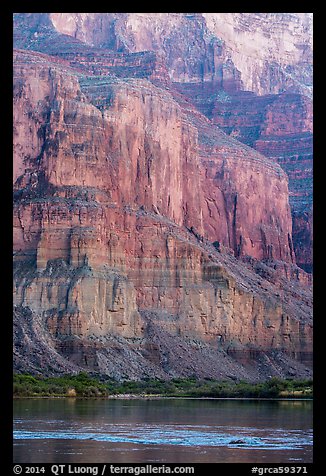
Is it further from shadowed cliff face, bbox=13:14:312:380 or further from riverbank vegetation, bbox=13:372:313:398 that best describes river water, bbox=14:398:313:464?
shadowed cliff face, bbox=13:14:312:380

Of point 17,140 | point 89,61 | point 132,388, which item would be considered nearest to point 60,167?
point 17,140

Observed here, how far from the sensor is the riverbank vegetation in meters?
116

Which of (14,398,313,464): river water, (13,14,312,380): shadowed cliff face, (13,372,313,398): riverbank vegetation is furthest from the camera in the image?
(13,14,312,380): shadowed cliff face

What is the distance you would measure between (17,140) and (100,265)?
15.6m

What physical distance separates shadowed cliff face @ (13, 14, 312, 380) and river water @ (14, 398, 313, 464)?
2854cm

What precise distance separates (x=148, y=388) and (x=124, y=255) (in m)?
24.0

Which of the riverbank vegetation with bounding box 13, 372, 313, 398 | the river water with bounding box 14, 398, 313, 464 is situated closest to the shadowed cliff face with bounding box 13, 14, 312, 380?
the riverbank vegetation with bounding box 13, 372, 313, 398

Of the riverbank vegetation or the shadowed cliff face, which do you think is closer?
the riverbank vegetation

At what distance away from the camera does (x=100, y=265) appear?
470 feet

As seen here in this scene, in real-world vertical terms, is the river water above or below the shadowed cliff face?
below

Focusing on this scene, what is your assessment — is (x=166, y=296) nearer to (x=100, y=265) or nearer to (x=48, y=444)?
(x=100, y=265)

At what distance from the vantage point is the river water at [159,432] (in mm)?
63938

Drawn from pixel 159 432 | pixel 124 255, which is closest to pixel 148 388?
pixel 124 255

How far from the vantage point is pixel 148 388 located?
418ft
